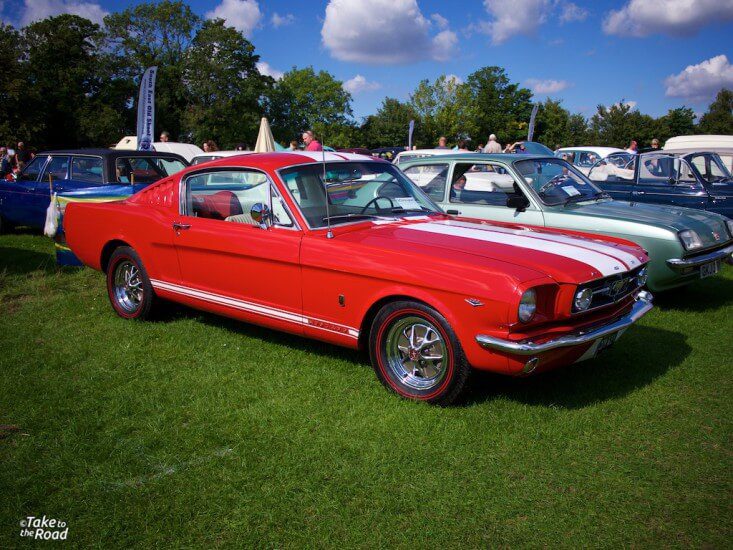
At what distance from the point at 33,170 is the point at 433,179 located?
7074mm

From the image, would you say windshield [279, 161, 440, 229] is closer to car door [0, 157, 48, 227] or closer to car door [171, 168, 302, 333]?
car door [171, 168, 302, 333]

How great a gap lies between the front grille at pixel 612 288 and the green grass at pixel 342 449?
2.17 ft

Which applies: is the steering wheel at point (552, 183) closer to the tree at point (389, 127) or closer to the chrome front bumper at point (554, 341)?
the chrome front bumper at point (554, 341)

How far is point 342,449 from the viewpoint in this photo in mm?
3414

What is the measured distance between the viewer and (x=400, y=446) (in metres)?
3.41

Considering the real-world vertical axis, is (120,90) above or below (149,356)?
above

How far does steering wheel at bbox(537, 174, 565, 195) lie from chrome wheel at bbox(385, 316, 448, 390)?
332 centimetres

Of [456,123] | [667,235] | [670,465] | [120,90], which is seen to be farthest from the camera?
[456,123]

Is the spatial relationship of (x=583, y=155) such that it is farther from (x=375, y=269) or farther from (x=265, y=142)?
(x=375, y=269)

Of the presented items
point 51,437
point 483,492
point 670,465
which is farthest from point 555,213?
point 51,437

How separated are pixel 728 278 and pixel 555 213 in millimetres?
2989

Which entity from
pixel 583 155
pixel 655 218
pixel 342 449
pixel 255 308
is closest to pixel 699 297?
pixel 655 218

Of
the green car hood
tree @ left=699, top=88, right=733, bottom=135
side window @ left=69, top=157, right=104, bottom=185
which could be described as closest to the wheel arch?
side window @ left=69, top=157, right=104, bottom=185

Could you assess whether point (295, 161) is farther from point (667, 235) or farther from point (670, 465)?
point (667, 235)
